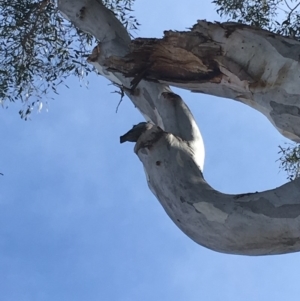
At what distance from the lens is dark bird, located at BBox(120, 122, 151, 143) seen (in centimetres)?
307

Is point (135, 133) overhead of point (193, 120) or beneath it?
beneath

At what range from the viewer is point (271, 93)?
2.96m

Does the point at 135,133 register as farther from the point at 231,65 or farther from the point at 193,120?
the point at 231,65

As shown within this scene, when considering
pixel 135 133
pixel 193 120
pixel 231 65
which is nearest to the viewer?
pixel 135 133

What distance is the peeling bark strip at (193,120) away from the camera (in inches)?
95.9

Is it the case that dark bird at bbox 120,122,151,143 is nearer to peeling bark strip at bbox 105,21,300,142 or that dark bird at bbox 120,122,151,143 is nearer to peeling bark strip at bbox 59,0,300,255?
peeling bark strip at bbox 59,0,300,255

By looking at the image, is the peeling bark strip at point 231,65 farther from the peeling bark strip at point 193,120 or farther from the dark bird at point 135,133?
the dark bird at point 135,133

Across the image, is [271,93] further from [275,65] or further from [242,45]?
[242,45]

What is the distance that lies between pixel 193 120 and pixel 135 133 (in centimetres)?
55

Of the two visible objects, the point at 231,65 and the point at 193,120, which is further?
the point at 193,120

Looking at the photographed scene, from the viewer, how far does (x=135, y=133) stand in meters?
3.08

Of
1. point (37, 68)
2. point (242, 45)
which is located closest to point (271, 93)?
point (242, 45)

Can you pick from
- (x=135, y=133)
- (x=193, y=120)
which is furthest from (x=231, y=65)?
(x=135, y=133)

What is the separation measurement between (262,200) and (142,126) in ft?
2.86
